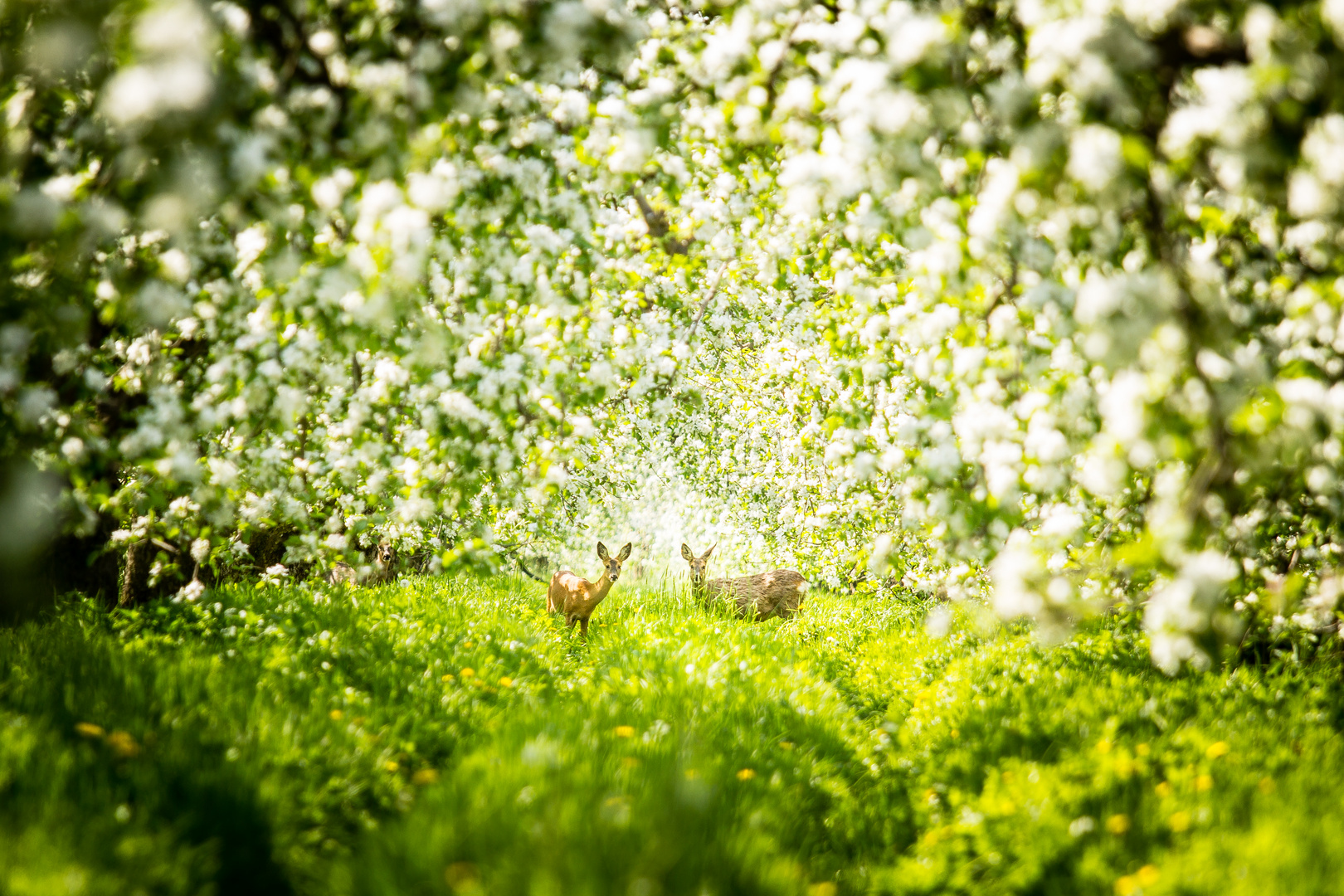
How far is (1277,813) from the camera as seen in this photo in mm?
3879

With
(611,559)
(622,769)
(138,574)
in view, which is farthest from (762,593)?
(138,574)

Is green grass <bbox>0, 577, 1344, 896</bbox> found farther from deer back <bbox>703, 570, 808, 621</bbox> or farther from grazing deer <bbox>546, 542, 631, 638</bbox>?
deer back <bbox>703, 570, 808, 621</bbox>

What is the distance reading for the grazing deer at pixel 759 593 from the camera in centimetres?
1338

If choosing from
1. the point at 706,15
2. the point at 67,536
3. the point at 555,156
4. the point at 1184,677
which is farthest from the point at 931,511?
the point at 67,536

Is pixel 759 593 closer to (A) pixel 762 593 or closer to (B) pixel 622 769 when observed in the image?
(A) pixel 762 593

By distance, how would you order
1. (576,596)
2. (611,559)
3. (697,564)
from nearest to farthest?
(576,596) → (611,559) → (697,564)

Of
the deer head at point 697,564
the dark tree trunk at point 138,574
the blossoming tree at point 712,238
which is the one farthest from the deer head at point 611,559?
the blossoming tree at point 712,238

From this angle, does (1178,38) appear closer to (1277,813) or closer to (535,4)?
(535,4)

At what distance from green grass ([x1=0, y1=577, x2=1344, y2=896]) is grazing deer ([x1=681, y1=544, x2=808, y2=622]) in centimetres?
554

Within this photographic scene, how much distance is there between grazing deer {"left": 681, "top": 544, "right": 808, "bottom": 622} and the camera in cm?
1338

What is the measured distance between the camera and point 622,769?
4.60 m

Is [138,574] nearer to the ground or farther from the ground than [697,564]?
farther from the ground

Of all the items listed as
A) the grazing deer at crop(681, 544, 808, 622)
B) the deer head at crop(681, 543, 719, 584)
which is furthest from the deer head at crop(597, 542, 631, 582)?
the deer head at crop(681, 543, 719, 584)

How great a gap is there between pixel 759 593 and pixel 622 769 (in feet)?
30.1
